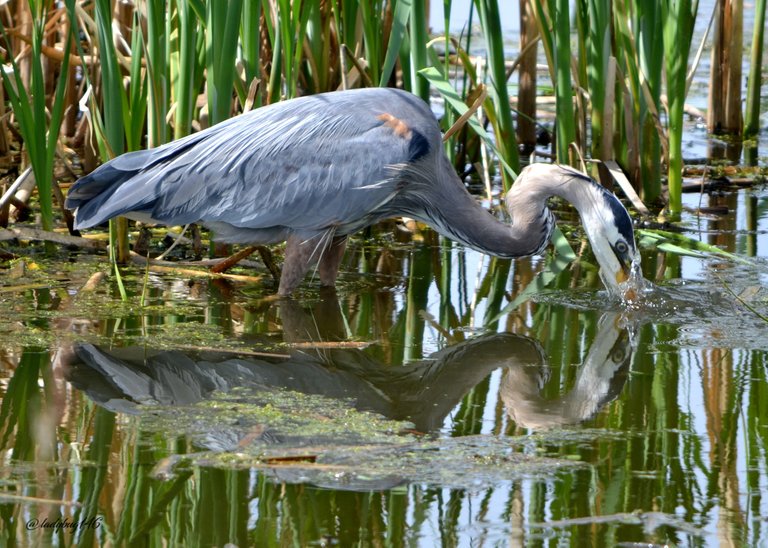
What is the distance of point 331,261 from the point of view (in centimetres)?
517

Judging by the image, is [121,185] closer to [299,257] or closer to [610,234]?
[299,257]

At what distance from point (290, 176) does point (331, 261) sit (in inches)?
19.8

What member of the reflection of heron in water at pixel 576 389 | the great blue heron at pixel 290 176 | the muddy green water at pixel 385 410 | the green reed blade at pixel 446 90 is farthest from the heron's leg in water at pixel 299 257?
the reflection of heron in water at pixel 576 389

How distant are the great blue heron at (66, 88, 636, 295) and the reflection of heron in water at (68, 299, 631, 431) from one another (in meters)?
0.70

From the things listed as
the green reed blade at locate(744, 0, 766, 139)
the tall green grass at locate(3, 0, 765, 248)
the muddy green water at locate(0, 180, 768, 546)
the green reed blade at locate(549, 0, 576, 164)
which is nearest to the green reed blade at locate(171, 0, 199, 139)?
the tall green grass at locate(3, 0, 765, 248)

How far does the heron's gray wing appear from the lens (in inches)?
191

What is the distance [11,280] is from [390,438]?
2404 mm

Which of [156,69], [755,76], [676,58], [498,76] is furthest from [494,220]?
[755,76]

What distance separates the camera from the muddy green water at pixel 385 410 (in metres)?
2.69

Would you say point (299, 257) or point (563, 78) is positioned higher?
point (563, 78)

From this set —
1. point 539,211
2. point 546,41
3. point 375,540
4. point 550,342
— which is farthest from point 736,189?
point 375,540

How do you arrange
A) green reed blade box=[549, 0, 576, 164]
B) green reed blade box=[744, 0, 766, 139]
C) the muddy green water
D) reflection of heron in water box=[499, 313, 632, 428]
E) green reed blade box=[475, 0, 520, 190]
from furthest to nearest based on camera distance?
1. green reed blade box=[744, 0, 766, 139]
2. green reed blade box=[549, 0, 576, 164]
3. green reed blade box=[475, 0, 520, 190]
4. reflection of heron in water box=[499, 313, 632, 428]
5. the muddy green water

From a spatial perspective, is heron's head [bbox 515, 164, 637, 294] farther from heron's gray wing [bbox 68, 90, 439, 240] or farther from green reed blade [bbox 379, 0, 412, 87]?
green reed blade [bbox 379, 0, 412, 87]

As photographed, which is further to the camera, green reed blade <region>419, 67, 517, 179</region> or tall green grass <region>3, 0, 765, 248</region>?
green reed blade <region>419, 67, 517, 179</region>
